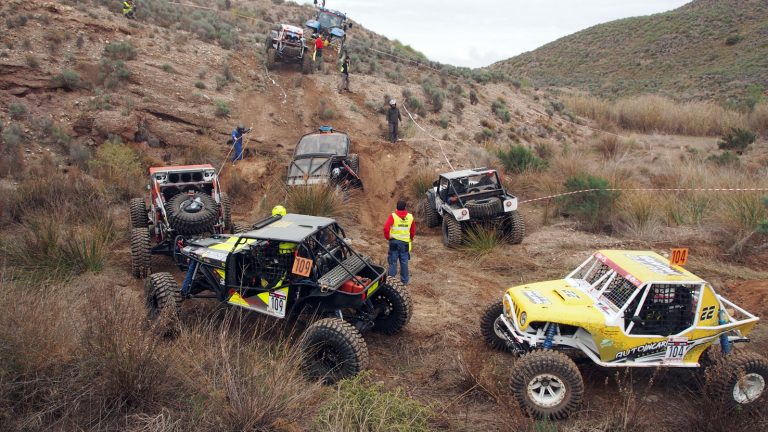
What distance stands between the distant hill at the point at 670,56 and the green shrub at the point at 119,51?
30.5 meters

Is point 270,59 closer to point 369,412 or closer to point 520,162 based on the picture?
point 520,162

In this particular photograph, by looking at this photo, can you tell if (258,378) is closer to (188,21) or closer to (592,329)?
(592,329)

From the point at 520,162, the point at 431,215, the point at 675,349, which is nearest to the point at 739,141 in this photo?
the point at 520,162

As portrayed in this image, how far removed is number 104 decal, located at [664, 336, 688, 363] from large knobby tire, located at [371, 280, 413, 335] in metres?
2.96

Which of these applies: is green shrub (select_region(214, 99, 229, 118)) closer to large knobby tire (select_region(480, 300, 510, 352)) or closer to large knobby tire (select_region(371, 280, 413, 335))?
large knobby tire (select_region(371, 280, 413, 335))

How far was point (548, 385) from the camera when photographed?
5547 mm

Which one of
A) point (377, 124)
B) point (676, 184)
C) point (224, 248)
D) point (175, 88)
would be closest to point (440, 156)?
point (377, 124)

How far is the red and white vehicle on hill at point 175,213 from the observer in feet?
29.4

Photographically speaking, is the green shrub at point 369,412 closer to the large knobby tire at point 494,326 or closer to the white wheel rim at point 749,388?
the large knobby tire at point 494,326

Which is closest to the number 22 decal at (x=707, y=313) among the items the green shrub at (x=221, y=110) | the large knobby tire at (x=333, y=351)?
the large knobby tire at (x=333, y=351)

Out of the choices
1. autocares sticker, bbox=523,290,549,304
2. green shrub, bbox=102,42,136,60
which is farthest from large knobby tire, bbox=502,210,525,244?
green shrub, bbox=102,42,136,60

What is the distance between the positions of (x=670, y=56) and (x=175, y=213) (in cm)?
4813

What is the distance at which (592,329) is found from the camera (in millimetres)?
5785

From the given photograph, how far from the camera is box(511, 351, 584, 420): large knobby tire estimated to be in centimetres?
544
